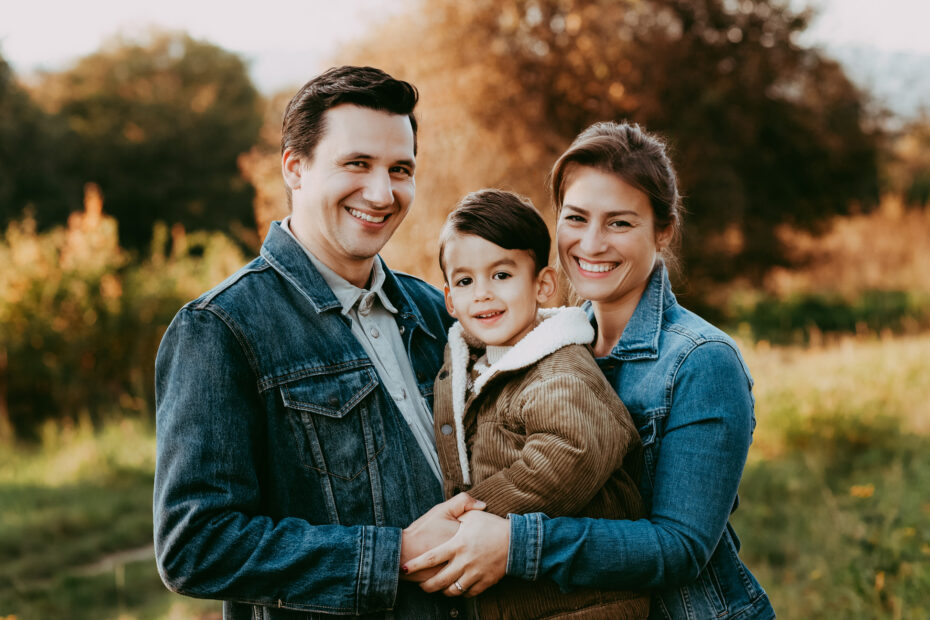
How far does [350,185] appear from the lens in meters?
2.21

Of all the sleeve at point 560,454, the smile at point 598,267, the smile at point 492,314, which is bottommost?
the sleeve at point 560,454

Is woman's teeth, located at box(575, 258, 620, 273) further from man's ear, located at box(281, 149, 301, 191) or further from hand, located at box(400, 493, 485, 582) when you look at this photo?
man's ear, located at box(281, 149, 301, 191)

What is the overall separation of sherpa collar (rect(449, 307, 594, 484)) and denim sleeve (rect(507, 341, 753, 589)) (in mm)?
312

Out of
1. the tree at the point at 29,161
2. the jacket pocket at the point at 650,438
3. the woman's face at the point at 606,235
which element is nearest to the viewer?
the jacket pocket at the point at 650,438

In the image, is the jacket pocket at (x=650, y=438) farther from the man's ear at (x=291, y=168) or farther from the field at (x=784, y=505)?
the field at (x=784, y=505)

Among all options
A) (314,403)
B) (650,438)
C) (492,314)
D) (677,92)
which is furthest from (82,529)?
(677,92)

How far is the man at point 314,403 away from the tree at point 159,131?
17240 millimetres

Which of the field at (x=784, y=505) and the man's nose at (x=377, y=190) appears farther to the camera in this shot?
the field at (x=784, y=505)

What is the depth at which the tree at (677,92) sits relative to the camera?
936 cm

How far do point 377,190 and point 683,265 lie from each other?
339cm

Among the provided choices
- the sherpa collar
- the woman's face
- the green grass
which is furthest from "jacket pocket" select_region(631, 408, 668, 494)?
the green grass

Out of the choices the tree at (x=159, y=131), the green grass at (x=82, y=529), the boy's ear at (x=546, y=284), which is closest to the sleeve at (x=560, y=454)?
the boy's ear at (x=546, y=284)

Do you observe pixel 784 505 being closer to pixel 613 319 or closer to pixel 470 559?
pixel 613 319

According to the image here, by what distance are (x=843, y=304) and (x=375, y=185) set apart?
14772mm
